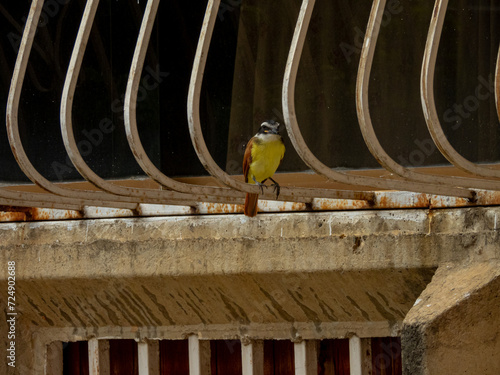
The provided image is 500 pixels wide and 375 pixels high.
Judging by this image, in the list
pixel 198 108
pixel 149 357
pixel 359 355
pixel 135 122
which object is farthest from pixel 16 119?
pixel 359 355

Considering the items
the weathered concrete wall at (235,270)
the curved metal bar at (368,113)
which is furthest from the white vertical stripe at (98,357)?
the curved metal bar at (368,113)

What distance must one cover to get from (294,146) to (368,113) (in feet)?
0.91

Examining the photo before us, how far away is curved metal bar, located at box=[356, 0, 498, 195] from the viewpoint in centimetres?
265

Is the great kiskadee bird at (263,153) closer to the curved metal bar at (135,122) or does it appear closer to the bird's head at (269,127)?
the bird's head at (269,127)

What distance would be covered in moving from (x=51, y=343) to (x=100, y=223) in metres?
0.72

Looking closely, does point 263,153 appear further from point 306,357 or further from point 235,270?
point 306,357

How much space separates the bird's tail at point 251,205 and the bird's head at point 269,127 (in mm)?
417

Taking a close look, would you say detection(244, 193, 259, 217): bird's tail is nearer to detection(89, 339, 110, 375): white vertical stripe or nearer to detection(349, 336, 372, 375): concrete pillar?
detection(349, 336, 372, 375): concrete pillar

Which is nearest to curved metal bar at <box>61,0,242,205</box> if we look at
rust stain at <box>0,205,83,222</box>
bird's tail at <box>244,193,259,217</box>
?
bird's tail at <box>244,193,259,217</box>

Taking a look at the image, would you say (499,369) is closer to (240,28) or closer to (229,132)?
(229,132)

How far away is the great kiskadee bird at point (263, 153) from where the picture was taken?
3.48 meters

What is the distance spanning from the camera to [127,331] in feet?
12.8

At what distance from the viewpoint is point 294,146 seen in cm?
275

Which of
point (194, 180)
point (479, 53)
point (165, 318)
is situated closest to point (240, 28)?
point (194, 180)
